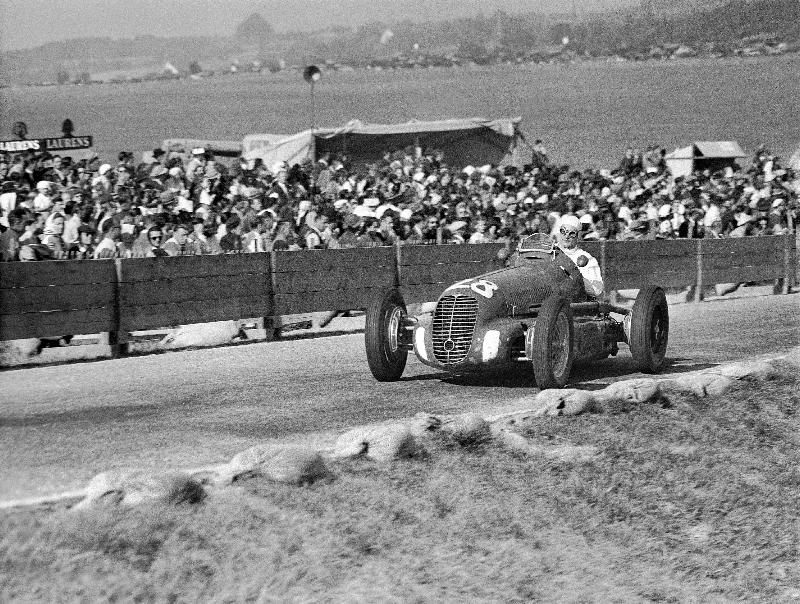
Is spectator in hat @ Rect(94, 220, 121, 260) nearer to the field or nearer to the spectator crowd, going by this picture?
the spectator crowd

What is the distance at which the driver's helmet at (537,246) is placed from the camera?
11945 millimetres

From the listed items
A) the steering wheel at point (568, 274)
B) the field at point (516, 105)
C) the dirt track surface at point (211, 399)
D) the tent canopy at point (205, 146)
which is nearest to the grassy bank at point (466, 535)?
the dirt track surface at point (211, 399)

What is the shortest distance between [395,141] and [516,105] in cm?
5345

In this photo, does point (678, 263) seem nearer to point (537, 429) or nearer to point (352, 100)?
point (537, 429)

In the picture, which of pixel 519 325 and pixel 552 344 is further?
pixel 519 325

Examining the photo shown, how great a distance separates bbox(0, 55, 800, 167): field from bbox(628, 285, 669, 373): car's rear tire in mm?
38161

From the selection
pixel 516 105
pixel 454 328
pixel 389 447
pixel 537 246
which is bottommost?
pixel 389 447

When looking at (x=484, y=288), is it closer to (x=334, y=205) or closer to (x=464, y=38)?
(x=334, y=205)

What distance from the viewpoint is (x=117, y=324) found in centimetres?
1380

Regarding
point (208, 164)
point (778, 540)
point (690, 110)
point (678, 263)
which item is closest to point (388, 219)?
point (208, 164)

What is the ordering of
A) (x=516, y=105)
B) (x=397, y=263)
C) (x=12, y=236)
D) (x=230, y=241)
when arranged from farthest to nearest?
(x=516, y=105), (x=397, y=263), (x=230, y=241), (x=12, y=236)

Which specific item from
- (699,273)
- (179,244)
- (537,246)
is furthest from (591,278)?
(699,273)

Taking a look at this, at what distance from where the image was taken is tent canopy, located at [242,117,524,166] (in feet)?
95.7

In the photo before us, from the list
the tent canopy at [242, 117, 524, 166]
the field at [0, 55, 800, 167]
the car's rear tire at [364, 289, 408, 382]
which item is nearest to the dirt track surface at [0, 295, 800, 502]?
the car's rear tire at [364, 289, 408, 382]
